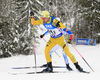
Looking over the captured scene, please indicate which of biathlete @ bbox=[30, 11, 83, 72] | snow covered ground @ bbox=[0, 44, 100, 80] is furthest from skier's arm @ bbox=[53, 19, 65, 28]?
snow covered ground @ bbox=[0, 44, 100, 80]

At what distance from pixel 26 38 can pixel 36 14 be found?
9.49ft

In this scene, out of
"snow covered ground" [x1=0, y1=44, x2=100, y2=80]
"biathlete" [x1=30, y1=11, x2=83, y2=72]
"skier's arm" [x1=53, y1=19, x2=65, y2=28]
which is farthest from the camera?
"biathlete" [x1=30, y1=11, x2=83, y2=72]

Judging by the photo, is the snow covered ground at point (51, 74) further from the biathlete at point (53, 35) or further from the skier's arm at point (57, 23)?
the skier's arm at point (57, 23)

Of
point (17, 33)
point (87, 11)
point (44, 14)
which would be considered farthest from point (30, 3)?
point (87, 11)

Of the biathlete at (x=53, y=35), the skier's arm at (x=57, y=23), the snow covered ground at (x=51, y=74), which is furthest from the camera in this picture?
the biathlete at (x=53, y=35)

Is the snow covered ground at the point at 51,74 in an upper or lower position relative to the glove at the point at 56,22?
lower

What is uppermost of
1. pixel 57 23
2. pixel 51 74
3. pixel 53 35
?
pixel 57 23

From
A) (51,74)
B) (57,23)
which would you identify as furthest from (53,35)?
(51,74)

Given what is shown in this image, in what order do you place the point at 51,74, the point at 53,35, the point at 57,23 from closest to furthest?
the point at 51,74 < the point at 57,23 < the point at 53,35

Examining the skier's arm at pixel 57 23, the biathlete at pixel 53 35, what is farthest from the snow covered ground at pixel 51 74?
the skier's arm at pixel 57 23

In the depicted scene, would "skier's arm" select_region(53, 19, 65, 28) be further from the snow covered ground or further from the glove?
the snow covered ground

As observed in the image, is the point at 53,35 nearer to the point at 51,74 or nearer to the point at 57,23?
the point at 57,23

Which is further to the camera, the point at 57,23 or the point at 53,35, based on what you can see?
the point at 53,35

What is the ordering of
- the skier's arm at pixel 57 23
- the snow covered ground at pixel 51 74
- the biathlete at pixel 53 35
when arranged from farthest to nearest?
the biathlete at pixel 53 35 → the skier's arm at pixel 57 23 → the snow covered ground at pixel 51 74
